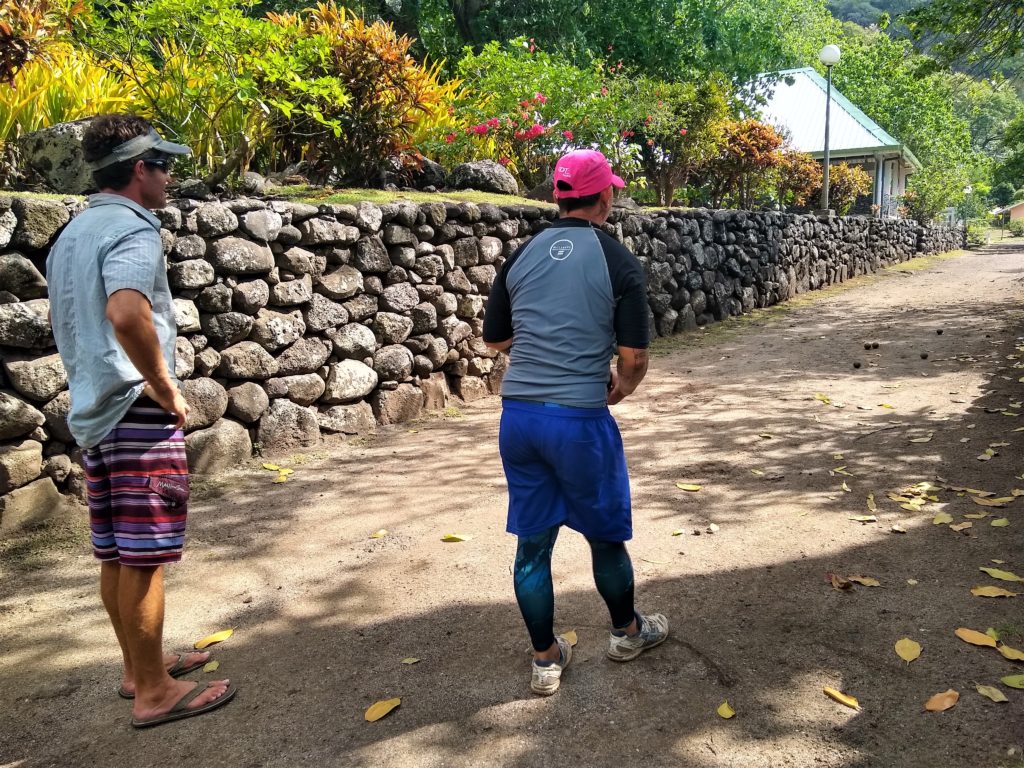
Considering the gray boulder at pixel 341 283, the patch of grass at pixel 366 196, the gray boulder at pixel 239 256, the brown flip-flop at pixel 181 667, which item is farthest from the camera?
the patch of grass at pixel 366 196

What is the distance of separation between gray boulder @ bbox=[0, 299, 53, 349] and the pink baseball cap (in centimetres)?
289

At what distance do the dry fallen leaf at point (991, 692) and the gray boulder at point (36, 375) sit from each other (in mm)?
4158

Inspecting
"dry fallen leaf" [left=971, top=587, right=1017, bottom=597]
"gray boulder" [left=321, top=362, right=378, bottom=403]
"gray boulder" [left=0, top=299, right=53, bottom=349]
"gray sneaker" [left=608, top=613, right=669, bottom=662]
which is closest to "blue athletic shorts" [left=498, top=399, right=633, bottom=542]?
"gray sneaker" [left=608, top=613, right=669, bottom=662]

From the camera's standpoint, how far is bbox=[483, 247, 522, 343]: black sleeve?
110 inches

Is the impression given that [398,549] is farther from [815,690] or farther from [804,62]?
[804,62]

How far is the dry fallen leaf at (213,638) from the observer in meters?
3.27

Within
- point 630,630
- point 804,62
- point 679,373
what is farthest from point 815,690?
point 804,62

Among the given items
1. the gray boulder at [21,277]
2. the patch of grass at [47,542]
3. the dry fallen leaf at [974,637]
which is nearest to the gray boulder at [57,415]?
the patch of grass at [47,542]

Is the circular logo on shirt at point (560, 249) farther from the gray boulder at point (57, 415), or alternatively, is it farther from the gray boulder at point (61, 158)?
the gray boulder at point (61, 158)

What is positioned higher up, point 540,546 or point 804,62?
point 804,62

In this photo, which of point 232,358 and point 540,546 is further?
point 232,358

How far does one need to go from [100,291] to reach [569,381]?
1460 mm

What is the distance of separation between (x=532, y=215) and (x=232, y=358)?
365 centimetres

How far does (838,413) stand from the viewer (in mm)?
6422
